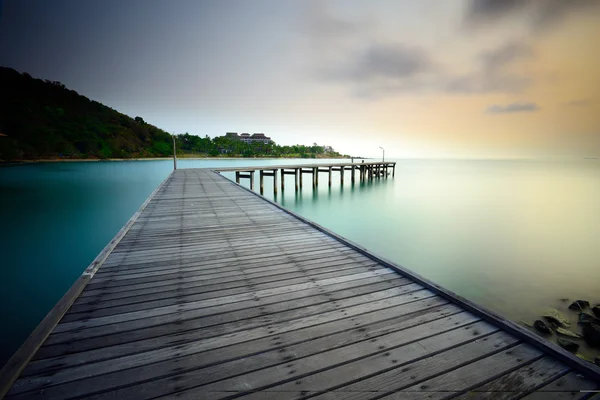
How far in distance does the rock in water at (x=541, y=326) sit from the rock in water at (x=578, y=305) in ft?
4.62

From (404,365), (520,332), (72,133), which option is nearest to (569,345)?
(520,332)

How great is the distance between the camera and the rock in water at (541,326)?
506 centimetres

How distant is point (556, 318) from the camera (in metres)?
5.51

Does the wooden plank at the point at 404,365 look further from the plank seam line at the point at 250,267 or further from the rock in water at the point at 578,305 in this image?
the rock in water at the point at 578,305

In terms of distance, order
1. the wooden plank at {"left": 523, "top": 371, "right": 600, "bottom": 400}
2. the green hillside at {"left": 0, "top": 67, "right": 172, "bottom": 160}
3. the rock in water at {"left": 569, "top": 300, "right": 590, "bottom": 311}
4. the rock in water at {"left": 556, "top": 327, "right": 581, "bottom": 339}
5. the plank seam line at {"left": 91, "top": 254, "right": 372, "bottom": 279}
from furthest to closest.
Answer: the green hillside at {"left": 0, "top": 67, "right": 172, "bottom": 160}, the rock in water at {"left": 569, "top": 300, "right": 590, "bottom": 311}, the rock in water at {"left": 556, "top": 327, "right": 581, "bottom": 339}, the plank seam line at {"left": 91, "top": 254, "right": 372, "bottom": 279}, the wooden plank at {"left": 523, "top": 371, "right": 600, "bottom": 400}

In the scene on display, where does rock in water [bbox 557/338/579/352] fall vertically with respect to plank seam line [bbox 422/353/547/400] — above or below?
below

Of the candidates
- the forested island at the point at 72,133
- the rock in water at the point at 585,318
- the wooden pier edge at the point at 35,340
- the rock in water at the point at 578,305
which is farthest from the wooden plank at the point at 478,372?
the forested island at the point at 72,133

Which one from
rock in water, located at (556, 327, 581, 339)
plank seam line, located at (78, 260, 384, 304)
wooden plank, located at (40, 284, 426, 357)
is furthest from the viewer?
rock in water, located at (556, 327, 581, 339)

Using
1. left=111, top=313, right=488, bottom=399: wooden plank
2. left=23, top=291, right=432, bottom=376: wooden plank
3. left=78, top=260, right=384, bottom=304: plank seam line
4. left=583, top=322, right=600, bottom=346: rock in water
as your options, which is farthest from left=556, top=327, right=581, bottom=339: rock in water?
left=78, top=260, right=384, bottom=304: plank seam line

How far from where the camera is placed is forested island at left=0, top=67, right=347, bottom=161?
190 ft

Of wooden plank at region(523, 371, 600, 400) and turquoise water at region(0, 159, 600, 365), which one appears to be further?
turquoise water at region(0, 159, 600, 365)

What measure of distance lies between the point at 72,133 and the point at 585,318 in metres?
88.1

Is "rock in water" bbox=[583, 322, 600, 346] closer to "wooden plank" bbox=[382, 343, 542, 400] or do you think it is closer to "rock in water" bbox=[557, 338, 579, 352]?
"rock in water" bbox=[557, 338, 579, 352]

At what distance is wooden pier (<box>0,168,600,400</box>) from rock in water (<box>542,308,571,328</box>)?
4.67 metres
